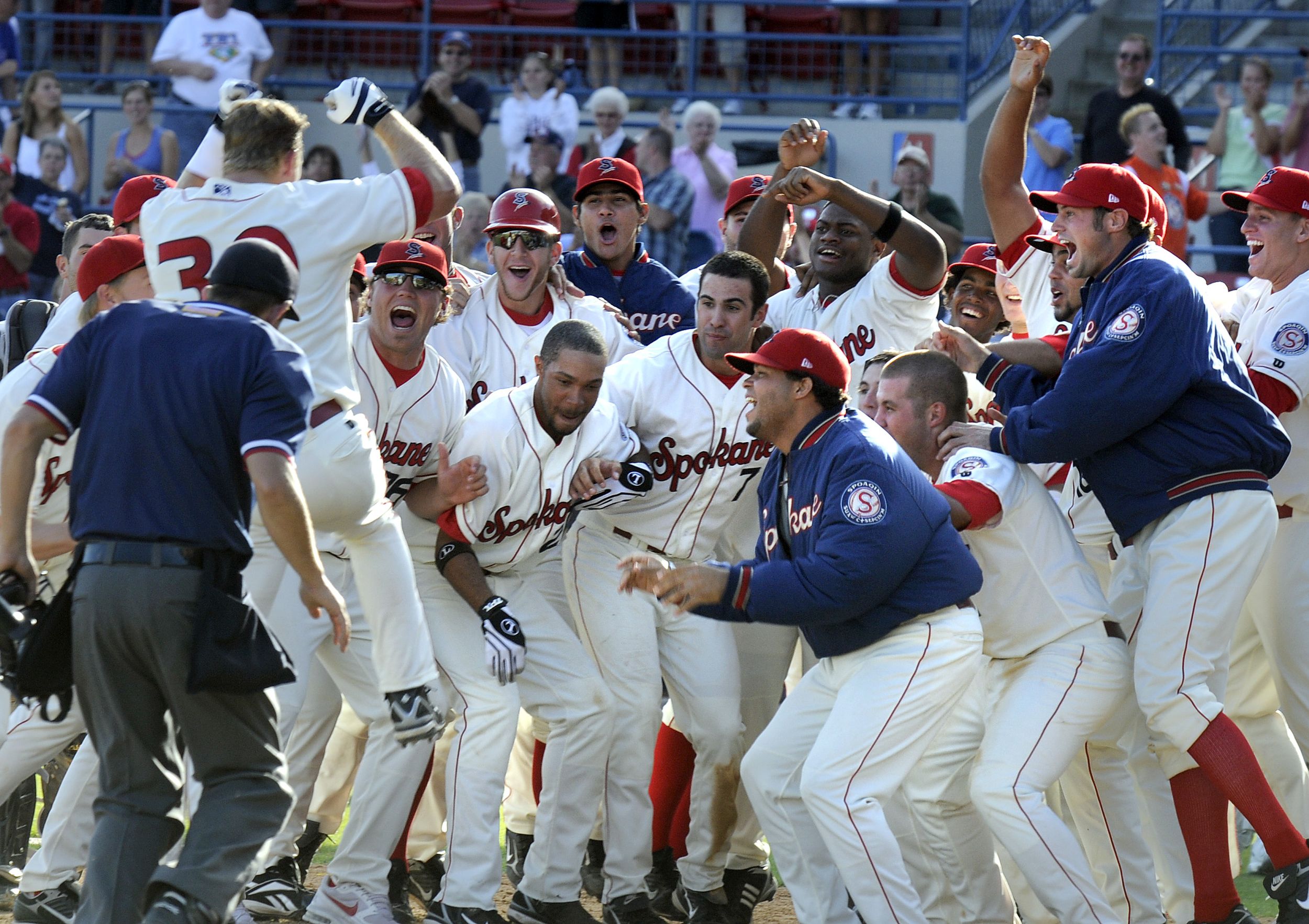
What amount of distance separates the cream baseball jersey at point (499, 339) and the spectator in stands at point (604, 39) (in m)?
6.74

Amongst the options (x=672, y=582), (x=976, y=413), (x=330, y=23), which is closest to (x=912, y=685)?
(x=672, y=582)

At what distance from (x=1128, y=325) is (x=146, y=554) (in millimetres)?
2990

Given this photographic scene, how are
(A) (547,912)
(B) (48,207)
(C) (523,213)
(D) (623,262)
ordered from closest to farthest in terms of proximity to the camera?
1. (A) (547,912)
2. (C) (523,213)
3. (D) (623,262)
4. (B) (48,207)

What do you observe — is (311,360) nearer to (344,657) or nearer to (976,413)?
(344,657)

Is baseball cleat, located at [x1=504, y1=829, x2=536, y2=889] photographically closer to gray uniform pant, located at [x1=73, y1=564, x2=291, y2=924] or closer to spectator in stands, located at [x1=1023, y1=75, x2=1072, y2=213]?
gray uniform pant, located at [x1=73, y1=564, x2=291, y2=924]

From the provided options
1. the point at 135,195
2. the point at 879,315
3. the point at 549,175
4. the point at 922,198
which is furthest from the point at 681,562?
the point at 549,175

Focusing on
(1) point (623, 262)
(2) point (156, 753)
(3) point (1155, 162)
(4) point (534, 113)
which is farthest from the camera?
(4) point (534, 113)

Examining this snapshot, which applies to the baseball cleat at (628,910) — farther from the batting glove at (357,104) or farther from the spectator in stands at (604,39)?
the spectator in stands at (604,39)

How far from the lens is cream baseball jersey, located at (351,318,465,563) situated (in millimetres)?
5863

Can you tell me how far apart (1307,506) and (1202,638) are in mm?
857

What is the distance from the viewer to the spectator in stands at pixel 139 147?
11734 mm

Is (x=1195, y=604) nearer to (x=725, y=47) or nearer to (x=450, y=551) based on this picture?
(x=450, y=551)

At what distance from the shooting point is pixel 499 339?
22.0 ft

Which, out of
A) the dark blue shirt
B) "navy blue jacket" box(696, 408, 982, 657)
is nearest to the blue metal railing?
"navy blue jacket" box(696, 408, 982, 657)
